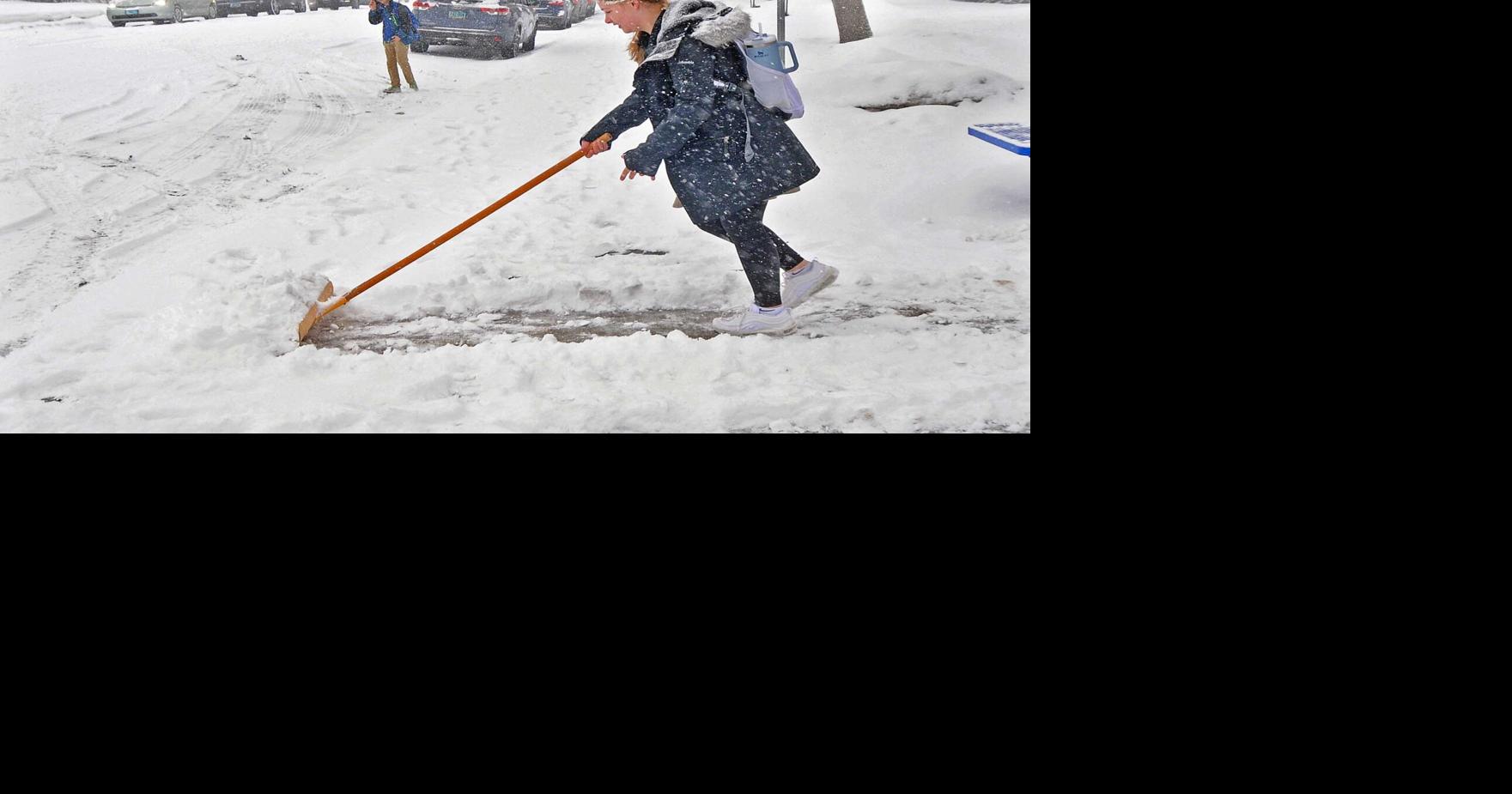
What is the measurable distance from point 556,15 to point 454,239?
0.65 meters

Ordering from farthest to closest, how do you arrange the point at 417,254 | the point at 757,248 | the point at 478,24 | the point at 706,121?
the point at 478,24
the point at 417,254
the point at 757,248
the point at 706,121

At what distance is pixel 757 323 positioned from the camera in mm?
2264

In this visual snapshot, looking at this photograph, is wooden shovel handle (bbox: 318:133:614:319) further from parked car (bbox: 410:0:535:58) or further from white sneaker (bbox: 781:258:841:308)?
white sneaker (bbox: 781:258:841:308)

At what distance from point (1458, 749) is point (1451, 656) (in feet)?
0.49

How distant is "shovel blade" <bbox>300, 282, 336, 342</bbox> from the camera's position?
2.25 m

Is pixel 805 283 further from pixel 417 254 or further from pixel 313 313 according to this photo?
pixel 313 313

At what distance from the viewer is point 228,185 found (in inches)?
95.3

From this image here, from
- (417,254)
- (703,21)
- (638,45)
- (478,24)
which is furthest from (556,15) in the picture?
(417,254)

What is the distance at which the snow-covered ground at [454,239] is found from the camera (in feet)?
6.67

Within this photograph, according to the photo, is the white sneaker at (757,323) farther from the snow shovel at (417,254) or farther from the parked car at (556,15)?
the parked car at (556,15)

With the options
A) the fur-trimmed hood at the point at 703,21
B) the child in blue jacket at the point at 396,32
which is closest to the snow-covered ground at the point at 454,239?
the child in blue jacket at the point at 396,32

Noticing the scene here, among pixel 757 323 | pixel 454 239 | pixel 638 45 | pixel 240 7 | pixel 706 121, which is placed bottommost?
pixel 757 323

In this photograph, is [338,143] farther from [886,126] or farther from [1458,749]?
[1458,749]

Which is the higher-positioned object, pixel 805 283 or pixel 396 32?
pixel 396 32
